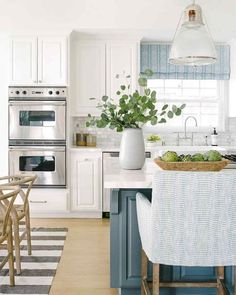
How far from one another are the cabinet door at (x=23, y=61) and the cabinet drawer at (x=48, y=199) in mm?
1388

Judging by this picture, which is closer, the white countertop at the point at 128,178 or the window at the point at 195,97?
the white countertop at the point at 128,178

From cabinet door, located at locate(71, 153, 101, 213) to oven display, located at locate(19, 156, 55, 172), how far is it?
0.91ft

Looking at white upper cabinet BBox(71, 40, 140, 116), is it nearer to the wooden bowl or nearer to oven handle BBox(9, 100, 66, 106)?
oven handle BBox(9, 100, 66, 106)

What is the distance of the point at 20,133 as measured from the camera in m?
5.87

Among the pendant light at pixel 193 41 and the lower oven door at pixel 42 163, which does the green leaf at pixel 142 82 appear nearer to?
the pendant light at pixel 193 41

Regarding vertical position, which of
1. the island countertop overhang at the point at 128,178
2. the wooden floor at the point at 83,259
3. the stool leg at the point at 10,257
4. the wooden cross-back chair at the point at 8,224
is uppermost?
the island countertop overhang at the point at 128,178

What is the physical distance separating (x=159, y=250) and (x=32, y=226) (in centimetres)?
336

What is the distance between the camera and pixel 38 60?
5867 millimetres

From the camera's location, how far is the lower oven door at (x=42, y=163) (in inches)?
230

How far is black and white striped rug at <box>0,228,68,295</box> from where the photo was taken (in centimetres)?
346

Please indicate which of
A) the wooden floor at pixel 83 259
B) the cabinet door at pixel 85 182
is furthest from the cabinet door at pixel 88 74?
the wooden floor at pixel 83 259

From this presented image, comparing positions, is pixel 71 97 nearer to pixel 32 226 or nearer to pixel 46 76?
pixel 46 76

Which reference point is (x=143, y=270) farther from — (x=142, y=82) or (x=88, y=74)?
(x=88, y=74)

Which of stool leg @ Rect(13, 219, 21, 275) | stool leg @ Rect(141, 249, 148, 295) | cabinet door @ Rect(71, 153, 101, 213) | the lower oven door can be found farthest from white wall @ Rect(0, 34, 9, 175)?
stool leg @ Rect(141, 249, 148, 295)
